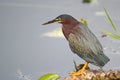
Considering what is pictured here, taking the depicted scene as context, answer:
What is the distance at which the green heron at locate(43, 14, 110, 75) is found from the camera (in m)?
2.11

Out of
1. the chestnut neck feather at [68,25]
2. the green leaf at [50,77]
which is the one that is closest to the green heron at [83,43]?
the chestnut neck feather at [68,25]

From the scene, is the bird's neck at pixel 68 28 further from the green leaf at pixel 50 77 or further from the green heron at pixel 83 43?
the green leaf at pixel 50 77

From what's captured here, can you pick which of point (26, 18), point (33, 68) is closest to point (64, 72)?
point (33, 68)

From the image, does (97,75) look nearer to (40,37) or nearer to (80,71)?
(80,71)

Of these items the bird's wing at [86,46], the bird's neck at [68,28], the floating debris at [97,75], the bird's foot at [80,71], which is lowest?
the floating debris at [97,75]

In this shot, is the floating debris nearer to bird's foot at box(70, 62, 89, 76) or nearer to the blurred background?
bird's foot at box(70, 62, 89, 76)

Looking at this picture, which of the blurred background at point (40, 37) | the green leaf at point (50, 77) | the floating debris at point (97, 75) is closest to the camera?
the floating debris at point (97, 75)

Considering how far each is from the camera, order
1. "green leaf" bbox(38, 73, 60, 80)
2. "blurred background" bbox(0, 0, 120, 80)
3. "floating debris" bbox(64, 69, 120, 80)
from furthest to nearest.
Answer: "blurred background" bbox(0, 0, 120, 80) → "green leaf" bbox(38, 73, 60, 80) → "floating debris" bbox(64, 69, 120, 80)

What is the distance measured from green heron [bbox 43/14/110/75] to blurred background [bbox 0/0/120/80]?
10.2 inches

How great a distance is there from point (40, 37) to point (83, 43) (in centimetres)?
49

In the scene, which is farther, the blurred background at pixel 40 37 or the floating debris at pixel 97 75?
the blurred background at pixel 40 37

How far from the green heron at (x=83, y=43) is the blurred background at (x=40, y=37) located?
0.85 feet

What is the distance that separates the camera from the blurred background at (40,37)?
239cm

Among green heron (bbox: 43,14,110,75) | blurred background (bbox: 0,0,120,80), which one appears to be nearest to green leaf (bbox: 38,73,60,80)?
blurred background (bbox: 0,0,120,80)
